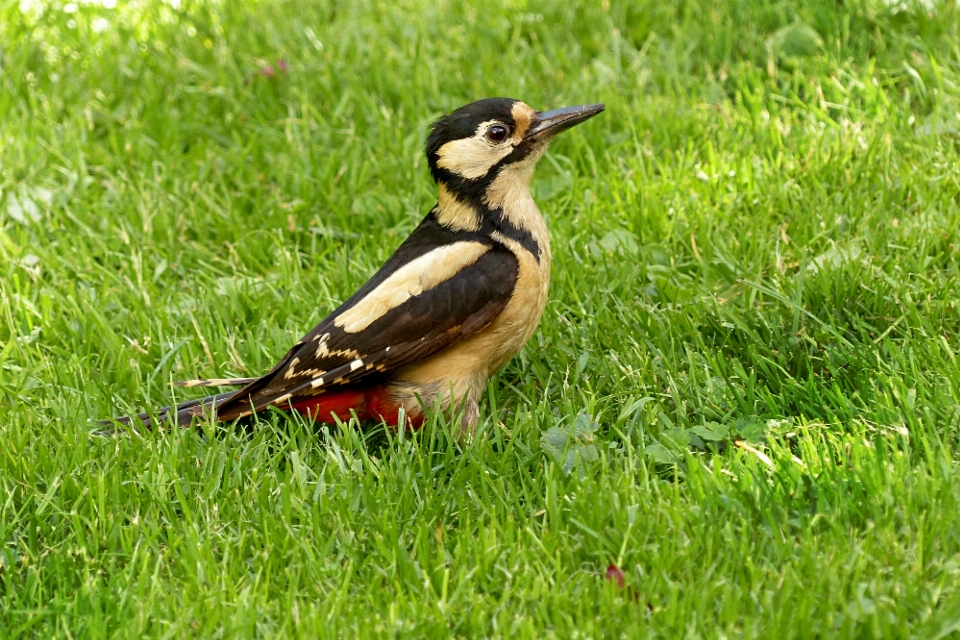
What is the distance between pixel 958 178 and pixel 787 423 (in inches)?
78.7

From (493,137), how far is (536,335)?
2.94 ft

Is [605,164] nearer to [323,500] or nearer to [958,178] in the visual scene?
[958,178]

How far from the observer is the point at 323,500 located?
146 inches

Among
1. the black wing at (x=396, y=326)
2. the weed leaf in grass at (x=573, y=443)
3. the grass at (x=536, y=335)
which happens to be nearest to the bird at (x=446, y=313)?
the black wing at (x=396, y=326)

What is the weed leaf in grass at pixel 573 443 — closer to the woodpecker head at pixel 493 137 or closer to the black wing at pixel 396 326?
the black wing at pixel 396 326

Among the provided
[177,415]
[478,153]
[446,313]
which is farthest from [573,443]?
[177,415]

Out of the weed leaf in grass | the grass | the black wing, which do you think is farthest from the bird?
the weed leaf in grass

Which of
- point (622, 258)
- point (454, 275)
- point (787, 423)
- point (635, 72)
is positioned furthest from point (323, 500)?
point (635, 72)

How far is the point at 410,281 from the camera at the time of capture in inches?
170

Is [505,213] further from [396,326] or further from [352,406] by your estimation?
[352,406]

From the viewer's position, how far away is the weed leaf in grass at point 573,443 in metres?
3.86

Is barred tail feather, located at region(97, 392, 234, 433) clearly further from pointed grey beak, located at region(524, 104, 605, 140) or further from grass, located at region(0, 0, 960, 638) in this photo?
pointed grey beak, located at region(524, 104, 605, 140)

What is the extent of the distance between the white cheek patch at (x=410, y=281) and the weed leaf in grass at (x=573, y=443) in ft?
2.36

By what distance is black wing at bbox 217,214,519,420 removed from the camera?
4211mm
